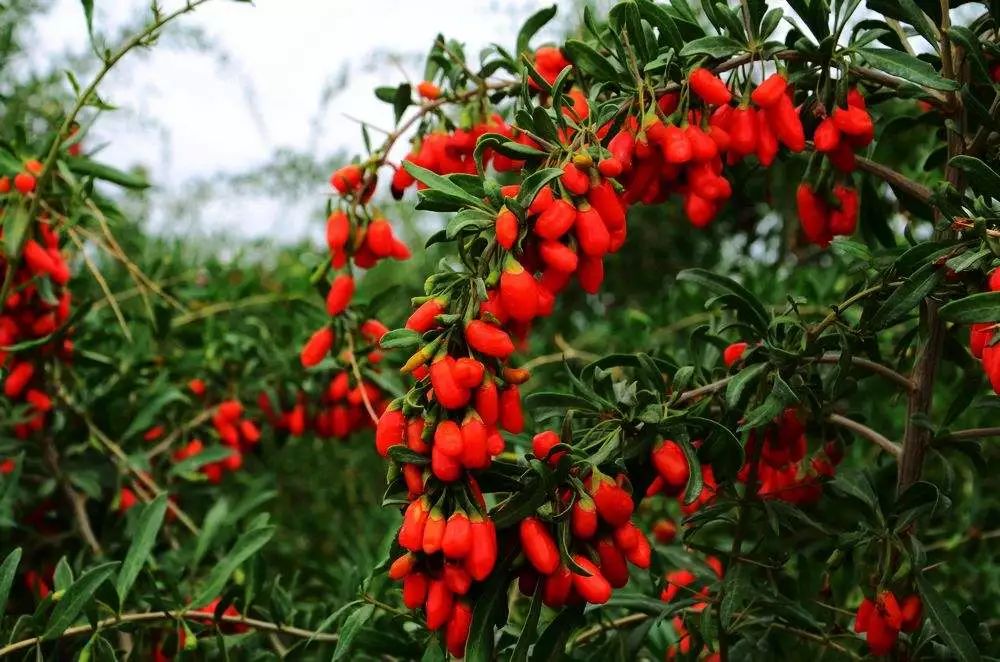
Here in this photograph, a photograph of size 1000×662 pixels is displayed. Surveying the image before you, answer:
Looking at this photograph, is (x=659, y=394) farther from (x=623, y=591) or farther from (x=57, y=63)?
(x=57, y=63)

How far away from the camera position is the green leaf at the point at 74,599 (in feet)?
4.28

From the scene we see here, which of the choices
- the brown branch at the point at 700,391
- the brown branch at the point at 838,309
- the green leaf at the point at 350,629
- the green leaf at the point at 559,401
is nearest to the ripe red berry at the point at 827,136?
the brown branch at the point at 838,309

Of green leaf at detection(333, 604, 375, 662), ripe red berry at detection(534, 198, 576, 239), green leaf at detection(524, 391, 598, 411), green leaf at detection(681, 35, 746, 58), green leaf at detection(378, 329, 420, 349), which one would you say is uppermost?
green leaf at detection(681, 35, 746, 58)

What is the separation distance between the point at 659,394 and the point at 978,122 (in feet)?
1.64

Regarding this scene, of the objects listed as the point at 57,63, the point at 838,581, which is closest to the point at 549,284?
the point at 838,581

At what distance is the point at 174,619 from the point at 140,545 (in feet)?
0.41

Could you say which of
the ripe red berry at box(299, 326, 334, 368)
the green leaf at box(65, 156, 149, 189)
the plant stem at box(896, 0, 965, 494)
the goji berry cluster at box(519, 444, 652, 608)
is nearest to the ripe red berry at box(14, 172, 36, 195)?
the green leaf at box(65, 156, 149, 189)

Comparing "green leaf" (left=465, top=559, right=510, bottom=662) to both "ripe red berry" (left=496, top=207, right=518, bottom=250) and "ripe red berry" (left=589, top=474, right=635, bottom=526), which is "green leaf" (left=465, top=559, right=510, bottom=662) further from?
"ripe red berry" (left=496, top=207, right=518, bottom=250)

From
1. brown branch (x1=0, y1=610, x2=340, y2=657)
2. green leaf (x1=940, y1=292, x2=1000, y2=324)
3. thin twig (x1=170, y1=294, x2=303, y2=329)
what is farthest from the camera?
thin twig (x1=170, y1=294, x2=303, y2=329)

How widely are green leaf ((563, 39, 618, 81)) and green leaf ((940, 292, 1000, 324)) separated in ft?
1.62

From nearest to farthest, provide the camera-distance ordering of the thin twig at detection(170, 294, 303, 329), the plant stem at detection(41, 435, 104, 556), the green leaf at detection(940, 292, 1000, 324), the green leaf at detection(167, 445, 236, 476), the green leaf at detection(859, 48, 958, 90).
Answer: the green leaf at detection(940, 292, 1000, 324) < the green leaf at detection(859, 48, 958, 90) < the plant stem at detection(41, 435, 104, 556) < the green leaf at detection(167, 445, 236, 476) < the thin twig at detection(170, 294, 303, 329)

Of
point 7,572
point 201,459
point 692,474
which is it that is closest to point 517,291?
point 692,474

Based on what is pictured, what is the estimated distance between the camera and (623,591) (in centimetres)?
163

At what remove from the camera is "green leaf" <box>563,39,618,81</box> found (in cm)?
121
